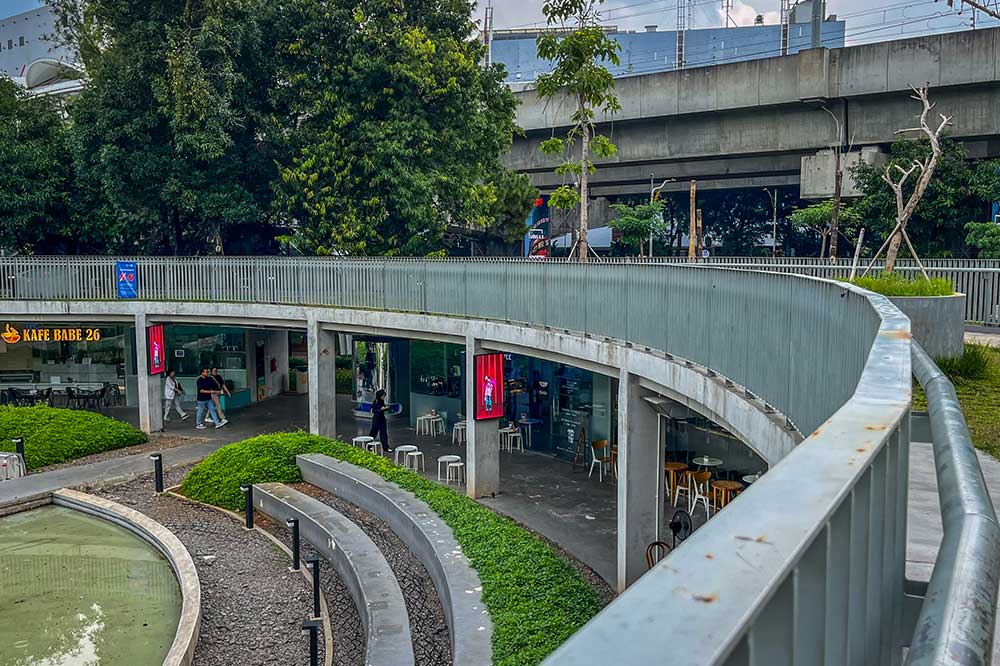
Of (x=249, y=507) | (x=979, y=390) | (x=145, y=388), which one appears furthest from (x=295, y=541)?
(x=145, y=388)

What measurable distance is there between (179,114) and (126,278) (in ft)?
16.3

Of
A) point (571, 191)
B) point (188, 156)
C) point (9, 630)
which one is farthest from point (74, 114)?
point (9, 630)

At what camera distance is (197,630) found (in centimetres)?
1222

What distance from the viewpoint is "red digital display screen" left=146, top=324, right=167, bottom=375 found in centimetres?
2675

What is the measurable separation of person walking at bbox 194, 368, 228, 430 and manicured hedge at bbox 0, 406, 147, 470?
8.52 ft

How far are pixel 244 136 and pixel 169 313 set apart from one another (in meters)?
6.50

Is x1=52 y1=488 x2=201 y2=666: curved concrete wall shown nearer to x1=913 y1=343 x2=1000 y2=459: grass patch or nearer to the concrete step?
the concrete step

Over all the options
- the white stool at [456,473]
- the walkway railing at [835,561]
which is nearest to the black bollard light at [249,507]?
the white stool at [456,473]

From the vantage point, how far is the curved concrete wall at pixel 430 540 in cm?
1045

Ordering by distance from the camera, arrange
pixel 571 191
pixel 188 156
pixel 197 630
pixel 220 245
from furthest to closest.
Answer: pixel 220 245, pixel 188 156, pixel 571 191, pixel 197 630

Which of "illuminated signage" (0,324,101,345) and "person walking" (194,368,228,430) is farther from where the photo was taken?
"illuminated signage" (0,324,101,345)

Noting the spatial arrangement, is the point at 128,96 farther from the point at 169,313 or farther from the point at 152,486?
the point at 152,486

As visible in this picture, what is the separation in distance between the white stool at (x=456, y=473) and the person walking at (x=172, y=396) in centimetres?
1065

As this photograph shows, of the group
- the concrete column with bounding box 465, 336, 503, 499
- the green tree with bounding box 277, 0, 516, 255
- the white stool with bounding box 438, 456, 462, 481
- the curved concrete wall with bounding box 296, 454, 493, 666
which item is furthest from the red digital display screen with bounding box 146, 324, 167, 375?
the concrete column with bounding box 465, 336, 503, 499
